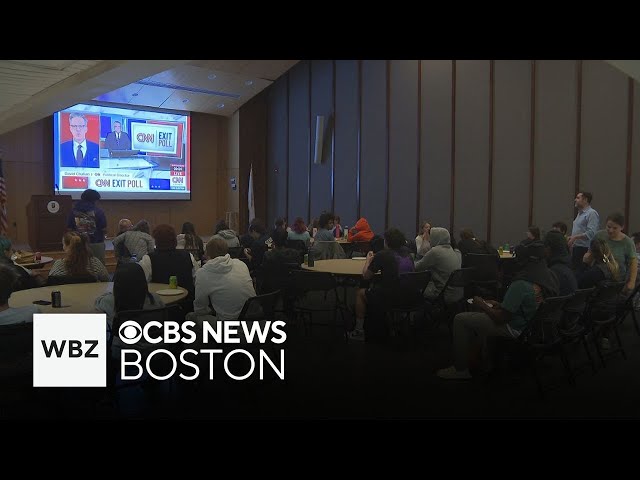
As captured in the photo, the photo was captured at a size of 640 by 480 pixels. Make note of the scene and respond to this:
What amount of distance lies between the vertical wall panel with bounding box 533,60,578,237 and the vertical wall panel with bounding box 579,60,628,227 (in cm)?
19

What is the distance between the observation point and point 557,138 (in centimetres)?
891

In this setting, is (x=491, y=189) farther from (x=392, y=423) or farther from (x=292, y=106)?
(x=392, y=423)

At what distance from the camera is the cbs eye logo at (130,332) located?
3525mm

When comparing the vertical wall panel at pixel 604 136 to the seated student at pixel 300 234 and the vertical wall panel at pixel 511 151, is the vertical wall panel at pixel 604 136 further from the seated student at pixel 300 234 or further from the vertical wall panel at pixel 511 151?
the seated student at pixel 300 234

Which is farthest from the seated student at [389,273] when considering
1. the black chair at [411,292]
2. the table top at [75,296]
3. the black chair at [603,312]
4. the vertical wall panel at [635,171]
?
the vertical wall panel at [635,171]

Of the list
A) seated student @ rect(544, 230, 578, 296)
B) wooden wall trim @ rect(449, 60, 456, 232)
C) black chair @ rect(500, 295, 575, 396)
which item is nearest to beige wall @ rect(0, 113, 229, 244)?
wooden wall trim @ rect(449, 60, 456, 232)

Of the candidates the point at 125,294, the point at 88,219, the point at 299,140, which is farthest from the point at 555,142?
the point at 125,294

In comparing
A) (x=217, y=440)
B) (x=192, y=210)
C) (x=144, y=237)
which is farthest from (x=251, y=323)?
(x=192, y=210)

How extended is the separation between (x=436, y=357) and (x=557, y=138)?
5.52m

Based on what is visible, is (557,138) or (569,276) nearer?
→ (569,276)

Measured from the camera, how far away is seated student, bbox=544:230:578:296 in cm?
480

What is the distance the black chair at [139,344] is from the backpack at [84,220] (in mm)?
3265

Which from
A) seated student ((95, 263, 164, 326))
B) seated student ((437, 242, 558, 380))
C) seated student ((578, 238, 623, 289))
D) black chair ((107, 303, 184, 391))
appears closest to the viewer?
black chair ((107, 303, 184, 391))

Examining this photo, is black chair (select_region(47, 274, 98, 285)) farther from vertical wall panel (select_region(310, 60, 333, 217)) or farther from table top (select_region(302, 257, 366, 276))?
vertical wall panel (select_region(310, 60, 333, 217))
